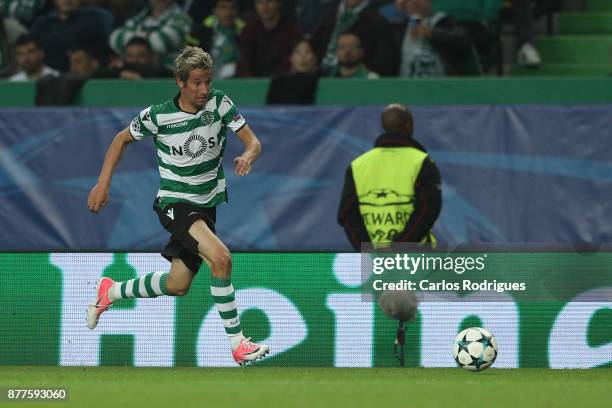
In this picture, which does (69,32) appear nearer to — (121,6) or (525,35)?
(121,6)

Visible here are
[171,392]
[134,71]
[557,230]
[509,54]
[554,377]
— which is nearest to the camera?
[171,392]

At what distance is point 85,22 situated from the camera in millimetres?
14875

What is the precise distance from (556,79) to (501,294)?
13.5 feet

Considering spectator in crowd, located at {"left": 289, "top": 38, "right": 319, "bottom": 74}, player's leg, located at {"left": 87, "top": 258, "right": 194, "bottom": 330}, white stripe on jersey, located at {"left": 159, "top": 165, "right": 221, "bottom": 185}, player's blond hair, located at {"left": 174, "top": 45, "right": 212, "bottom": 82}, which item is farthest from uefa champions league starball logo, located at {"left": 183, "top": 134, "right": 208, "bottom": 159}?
spectator in crowd, located at {"left": 289, "top": 38, "right": 319, "bottom": 74}

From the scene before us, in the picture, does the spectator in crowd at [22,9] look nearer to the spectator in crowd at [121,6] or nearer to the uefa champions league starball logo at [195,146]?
the spectator in crowd at [121,6]

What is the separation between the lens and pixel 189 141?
899cm

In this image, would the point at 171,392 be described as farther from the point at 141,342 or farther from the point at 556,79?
the point at 556,79

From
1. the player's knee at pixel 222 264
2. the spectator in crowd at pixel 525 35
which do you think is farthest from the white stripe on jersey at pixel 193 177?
the spectator in crowd at pixel 525 35

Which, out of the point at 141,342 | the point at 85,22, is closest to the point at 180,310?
the point at 141,342

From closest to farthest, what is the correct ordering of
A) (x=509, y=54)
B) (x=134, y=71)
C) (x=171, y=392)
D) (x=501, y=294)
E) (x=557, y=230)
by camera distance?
(x=171, y=392)
(x=501, y=294)
(x=557, y=230)
(x=134, y=71)
(x=509, y=54)

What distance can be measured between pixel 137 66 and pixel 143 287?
17.0 feet

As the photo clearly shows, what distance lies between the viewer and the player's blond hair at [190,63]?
28.8ft

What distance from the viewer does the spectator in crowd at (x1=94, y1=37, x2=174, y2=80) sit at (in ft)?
46.0

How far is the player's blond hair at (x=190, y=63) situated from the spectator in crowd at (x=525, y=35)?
6.46 meters
